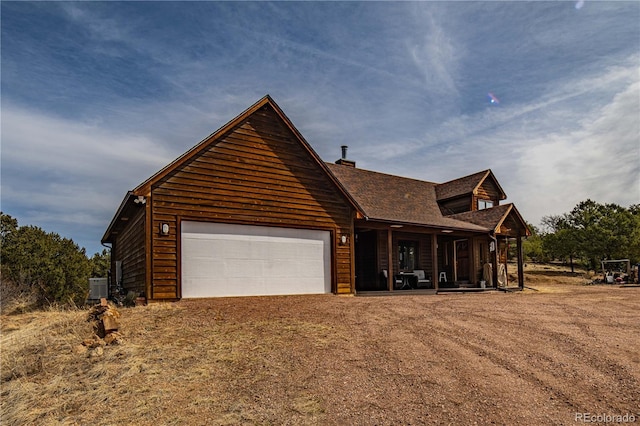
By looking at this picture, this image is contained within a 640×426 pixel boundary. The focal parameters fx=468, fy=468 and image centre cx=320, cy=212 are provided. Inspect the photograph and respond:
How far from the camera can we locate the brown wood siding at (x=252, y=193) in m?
12.4

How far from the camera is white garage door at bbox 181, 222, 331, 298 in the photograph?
506 inches

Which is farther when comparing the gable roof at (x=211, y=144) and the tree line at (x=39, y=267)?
the tree line at (x=39, y=267)

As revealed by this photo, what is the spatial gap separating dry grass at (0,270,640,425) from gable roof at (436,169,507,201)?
13820 mm

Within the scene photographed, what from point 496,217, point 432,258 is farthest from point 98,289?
point 496,217

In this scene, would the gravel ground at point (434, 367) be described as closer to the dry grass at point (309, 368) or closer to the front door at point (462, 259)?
the dry grass at point (309, 368)

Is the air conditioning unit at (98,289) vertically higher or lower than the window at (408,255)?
lower

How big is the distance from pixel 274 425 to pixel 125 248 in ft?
46.1

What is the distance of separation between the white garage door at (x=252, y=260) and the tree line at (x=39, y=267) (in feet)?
35.5

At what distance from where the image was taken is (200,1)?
13.1 metres

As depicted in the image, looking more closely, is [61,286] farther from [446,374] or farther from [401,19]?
[446,374]

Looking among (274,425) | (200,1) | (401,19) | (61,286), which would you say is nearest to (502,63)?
(401,19)

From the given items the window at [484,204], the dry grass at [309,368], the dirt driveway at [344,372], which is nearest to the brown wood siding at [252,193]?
the dry grass at [309,368]

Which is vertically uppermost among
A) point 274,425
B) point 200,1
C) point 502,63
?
point 200,1

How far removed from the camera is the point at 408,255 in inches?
864
